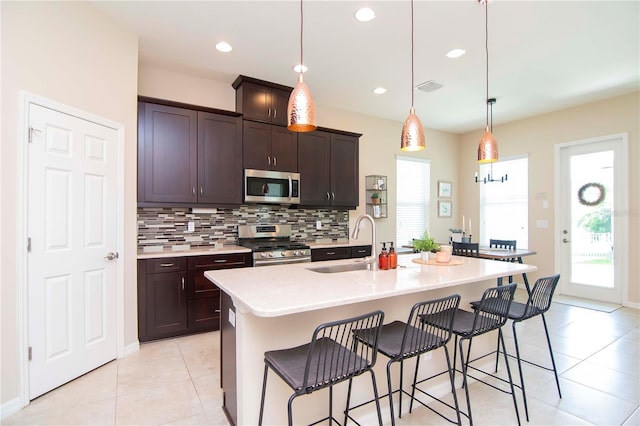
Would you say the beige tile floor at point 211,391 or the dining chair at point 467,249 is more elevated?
the dining chair at point 467,249

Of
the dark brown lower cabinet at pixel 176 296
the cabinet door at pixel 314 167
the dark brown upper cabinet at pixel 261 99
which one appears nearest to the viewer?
the dark brown lower cabinet at pixel 176 296

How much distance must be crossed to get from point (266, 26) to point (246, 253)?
2.31m

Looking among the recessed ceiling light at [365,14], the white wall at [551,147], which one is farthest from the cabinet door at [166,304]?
the white wall at [551,147]

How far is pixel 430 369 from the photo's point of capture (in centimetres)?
237

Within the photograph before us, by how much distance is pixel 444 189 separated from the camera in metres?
6.54

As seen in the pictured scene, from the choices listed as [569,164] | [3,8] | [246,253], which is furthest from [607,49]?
[3,8]

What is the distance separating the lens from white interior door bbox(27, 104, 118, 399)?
229 cm

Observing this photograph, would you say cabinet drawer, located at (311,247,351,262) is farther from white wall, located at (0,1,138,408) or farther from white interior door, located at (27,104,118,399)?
white interior door, located at (27,104,118,399)

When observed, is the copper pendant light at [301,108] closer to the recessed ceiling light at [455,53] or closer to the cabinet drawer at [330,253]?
the recessed ceiling light at [455,53]

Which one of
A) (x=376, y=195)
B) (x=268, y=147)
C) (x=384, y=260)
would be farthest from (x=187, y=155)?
(x=376, y=195)

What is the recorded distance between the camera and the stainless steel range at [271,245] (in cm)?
376

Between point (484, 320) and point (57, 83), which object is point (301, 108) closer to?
point (484, 320)

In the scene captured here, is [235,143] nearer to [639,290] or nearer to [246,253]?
[246,253]

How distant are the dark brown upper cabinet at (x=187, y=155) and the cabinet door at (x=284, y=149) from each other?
44 cm
